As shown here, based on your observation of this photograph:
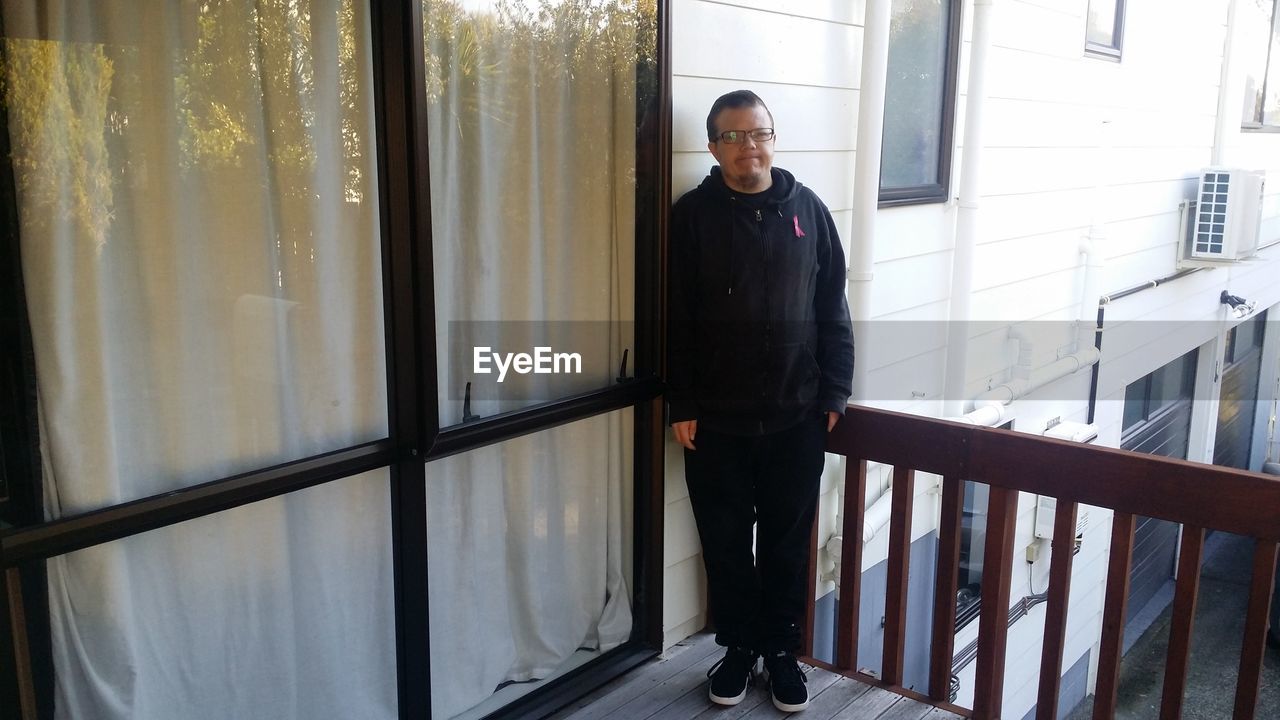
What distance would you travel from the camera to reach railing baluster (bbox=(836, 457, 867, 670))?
2734mm

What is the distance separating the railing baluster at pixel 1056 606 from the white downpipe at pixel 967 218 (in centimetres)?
185

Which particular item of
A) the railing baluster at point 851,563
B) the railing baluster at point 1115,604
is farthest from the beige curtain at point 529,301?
the railing baluster at point 1115,604

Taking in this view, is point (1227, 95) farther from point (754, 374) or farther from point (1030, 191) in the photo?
point (754, 374)

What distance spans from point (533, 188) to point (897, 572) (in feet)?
4.72

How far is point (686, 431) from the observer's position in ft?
8.45

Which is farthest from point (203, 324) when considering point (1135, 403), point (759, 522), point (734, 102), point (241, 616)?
point (1135, 403)

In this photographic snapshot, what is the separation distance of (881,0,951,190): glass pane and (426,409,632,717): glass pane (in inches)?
67.1

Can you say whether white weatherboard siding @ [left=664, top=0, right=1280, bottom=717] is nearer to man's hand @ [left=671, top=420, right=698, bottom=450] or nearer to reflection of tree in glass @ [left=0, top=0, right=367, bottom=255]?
man's hand @ [left=671, top=420, right=698, bottom=450]

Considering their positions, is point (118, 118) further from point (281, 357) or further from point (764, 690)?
point (764, 690)

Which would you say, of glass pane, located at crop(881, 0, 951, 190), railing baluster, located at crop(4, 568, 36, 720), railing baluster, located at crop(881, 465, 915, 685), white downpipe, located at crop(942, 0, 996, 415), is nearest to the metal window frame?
railing baluster, located at crop(4, 568, 36, 720)

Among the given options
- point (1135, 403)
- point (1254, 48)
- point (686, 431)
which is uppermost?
point (1254, 48)

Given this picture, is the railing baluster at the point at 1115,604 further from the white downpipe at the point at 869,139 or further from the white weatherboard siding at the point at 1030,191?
the white downpipe at the point at 869,139

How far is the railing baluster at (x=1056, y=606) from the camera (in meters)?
2.35

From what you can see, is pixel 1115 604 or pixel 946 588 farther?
pixel 946 588
